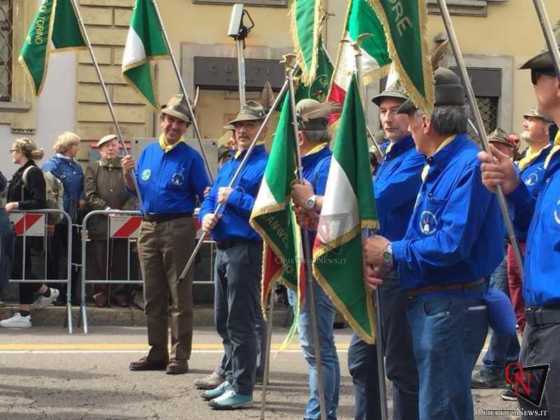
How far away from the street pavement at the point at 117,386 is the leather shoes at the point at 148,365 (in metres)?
0.08

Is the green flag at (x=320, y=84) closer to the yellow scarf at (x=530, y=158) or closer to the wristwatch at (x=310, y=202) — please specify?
the yellow scarf at (x=530, y=158)

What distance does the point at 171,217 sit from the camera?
916cm

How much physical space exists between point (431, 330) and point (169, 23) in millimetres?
14996

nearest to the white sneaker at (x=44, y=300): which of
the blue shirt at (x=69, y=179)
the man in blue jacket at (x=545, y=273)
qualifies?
the blue shirt at (x=69, y=179)

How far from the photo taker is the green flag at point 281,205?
248 inches

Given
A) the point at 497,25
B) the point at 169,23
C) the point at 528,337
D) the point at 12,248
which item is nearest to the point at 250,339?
the point at 528,337

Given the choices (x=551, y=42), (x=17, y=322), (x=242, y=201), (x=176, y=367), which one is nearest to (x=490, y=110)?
(x=17, y=322)

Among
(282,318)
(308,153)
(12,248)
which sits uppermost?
(308,153)

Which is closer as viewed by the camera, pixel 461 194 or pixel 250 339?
pixel 461 194

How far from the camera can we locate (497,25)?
20.8m

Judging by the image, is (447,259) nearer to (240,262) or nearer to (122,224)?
(240,262)

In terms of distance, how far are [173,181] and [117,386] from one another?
5.15 feet

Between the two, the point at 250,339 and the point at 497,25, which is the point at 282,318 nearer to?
the point at 250,339

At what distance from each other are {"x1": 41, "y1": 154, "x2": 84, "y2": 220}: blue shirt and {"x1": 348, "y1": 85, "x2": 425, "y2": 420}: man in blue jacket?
315 inches
